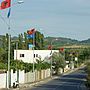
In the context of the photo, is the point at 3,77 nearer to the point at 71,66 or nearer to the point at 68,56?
the point at 71,66

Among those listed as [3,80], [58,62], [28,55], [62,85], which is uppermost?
[28,55]

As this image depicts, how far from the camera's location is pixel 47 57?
123 m

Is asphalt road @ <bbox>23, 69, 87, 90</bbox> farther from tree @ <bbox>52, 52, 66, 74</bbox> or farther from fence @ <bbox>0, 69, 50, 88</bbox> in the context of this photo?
tree @ <bbox>52, 52, 66, 74</bbox>

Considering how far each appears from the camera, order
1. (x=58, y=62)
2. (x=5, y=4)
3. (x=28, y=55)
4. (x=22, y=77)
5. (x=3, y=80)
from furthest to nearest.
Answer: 1. (x=28, y=55)
2. (x=58, y=62)
3. (x=22, y=77)
4. (x=3, y=80)
5. (x=5, y=4)

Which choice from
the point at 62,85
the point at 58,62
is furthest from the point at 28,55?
the point at 62,85

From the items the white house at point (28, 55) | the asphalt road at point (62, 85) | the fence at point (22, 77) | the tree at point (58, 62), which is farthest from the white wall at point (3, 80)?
the white house at point (28, 55)

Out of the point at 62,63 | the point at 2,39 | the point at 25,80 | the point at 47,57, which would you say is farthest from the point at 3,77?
the point at 2,39

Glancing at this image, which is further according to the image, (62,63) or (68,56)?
(68,56)

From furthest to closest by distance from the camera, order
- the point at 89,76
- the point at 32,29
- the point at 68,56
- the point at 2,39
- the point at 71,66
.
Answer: the point at 68,56 → the point at 71,66 → the point at 2,39 → the point at 32,29 → the point at 89,76

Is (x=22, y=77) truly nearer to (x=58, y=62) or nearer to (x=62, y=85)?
(x=62, y=85)

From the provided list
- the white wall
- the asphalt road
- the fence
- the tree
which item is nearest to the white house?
the tree

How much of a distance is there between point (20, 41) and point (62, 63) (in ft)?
149

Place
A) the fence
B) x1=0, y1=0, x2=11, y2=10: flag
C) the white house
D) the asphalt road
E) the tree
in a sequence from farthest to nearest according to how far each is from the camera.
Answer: the white house → the tree → the asphalt road → the fence → x1=0, y1=0, x2=11, y2=10: flag

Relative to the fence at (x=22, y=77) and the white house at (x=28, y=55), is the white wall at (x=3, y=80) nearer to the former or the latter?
the fence at (x=22, y=77)
